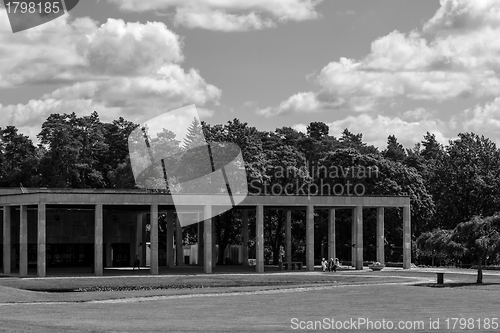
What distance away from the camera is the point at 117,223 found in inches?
3474

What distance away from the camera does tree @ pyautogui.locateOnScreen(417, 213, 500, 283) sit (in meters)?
58.1

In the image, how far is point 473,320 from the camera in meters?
33.3

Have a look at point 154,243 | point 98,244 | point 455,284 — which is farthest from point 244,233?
point 455,284

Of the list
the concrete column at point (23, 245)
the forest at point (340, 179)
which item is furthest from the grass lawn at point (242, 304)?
the forest at point (340, 179)

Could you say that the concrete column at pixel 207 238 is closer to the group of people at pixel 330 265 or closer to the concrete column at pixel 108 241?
the group of people at pixel 330 265

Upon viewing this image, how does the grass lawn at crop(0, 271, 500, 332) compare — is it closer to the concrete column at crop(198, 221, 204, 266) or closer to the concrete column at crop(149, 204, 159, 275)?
the concrete column at crop(149, 204, 159, 275)

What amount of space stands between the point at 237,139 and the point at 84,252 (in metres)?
24.5

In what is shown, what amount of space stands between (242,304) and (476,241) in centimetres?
2257

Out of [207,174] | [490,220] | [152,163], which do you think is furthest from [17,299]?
[152,163]

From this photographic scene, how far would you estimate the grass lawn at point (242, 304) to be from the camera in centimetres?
3203

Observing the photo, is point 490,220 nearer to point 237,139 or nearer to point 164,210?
point 164,210

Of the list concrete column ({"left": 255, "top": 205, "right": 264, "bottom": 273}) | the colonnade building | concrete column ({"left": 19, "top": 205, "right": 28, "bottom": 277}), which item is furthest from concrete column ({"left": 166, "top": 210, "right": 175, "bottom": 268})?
concrete column ({"left": 19, "top": 205, "right": 28, "bottom": 277})

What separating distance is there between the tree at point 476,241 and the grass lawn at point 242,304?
206 centimetres

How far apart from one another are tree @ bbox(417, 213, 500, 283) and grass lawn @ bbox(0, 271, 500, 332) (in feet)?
6.75
